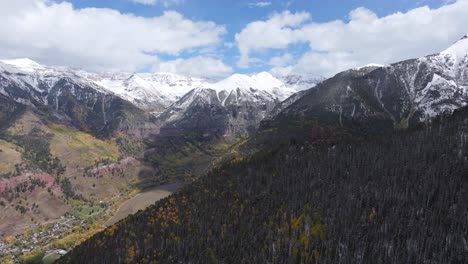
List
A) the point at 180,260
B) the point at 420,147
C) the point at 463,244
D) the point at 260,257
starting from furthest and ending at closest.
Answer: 1. the point at 420,147
2. the point at 180,260
3. the point at 260,257
4. the point at 463,244

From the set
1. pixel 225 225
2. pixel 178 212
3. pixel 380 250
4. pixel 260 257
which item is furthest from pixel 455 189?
pixel 178 212

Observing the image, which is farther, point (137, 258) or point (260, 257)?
point (137, 258)

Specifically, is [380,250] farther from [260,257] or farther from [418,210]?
[260,257]

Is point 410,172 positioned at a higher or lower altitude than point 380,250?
higher

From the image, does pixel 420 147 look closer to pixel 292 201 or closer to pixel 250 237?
pixel 292 201

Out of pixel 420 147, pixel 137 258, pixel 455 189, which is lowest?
pixel 137 258

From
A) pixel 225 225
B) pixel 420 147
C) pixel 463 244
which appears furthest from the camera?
pixel 420 147

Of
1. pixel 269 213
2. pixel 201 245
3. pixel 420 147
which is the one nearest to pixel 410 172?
pixel 420 147
